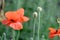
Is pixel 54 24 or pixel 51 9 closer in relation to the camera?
pixel 54 24

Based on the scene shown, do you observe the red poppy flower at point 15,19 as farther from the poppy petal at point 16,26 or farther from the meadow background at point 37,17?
the meadow background at point 37,17

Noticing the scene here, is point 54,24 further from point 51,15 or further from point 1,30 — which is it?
point 1,30

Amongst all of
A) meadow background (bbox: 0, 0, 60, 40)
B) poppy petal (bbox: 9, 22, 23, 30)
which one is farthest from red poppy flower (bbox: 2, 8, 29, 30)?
meadow background (bbox: 0, 0, 60, 40)

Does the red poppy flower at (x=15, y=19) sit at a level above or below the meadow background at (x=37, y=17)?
above

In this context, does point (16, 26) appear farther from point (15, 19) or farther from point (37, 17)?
point (37, 17)

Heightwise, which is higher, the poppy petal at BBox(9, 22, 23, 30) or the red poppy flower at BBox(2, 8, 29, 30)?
the red poppy flower at BBox(2, 8, 29, 30)

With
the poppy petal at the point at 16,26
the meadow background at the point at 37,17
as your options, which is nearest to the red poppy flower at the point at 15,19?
the poppy petal at the point at 16,26

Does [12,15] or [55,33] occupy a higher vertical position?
[12,15]

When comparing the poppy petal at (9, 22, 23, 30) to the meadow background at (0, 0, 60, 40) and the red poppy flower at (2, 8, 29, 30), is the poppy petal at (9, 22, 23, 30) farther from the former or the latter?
the meadow background at (0, 0, 60, 40)

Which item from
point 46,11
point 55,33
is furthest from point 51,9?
point 55,33

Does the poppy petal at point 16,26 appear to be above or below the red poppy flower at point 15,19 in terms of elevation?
below

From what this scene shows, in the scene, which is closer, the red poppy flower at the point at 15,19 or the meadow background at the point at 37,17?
the red poppy flower at the point at 15,19
